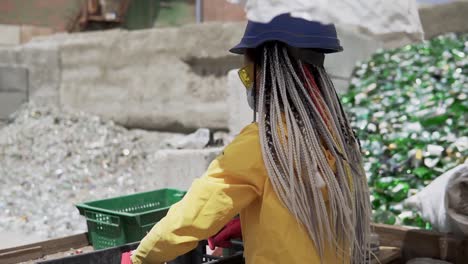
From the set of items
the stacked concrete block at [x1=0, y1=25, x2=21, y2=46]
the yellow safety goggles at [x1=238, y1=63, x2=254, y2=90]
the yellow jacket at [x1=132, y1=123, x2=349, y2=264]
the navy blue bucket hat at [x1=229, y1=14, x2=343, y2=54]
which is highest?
the stacked concrete block at [x1=0, y1=25, x2=21, y2=46]

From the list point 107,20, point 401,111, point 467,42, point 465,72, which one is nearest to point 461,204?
point 401,111

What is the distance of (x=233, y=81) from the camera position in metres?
5.45

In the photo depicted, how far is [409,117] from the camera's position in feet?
20.0

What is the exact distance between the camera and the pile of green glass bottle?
16.6ft

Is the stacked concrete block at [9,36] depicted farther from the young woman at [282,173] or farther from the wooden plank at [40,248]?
the young woman at [282,173]

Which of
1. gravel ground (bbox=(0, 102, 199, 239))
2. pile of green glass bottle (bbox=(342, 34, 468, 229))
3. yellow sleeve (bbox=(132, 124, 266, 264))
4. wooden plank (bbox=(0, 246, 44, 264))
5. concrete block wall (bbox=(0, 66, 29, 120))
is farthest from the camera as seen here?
concrete block wall (bbox=(0, 66, 29, 120))

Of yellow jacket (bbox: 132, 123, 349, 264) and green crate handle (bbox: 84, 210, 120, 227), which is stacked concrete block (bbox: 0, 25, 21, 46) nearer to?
green crate handle (bbox: 84, 210, 120, 227)

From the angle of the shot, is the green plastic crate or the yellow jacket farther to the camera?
the green plastic crate

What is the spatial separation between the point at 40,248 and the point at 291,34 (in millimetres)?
1802

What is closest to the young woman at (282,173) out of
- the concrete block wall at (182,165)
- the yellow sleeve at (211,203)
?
the yellow sleeve at (211,203)

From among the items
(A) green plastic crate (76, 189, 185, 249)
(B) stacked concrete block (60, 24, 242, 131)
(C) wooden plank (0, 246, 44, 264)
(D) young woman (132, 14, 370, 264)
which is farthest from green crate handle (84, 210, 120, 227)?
(B) stacked concrete block (60, 24, 242, 131)

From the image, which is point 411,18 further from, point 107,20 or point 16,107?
point 107,20

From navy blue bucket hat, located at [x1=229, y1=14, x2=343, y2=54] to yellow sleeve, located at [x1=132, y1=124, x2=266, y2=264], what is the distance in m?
0.37

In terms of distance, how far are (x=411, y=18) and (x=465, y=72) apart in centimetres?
527
